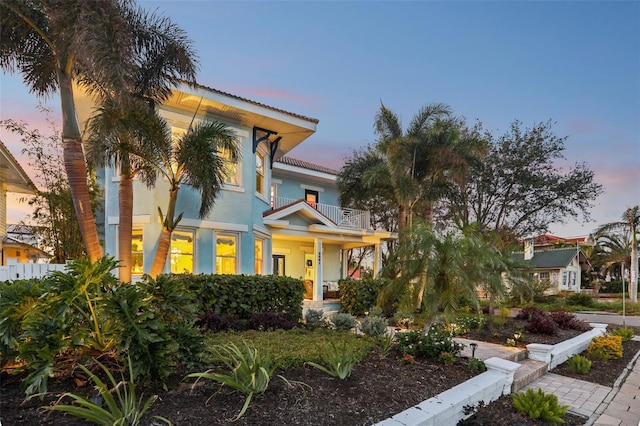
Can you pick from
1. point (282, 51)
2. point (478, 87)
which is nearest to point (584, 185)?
point (478, 87)

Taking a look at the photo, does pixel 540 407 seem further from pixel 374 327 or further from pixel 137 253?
pixel 137 253

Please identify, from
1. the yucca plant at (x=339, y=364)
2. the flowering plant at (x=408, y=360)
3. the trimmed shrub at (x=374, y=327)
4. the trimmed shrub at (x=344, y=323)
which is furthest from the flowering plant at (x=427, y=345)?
the trimmed shrub at (x=344, y=323)

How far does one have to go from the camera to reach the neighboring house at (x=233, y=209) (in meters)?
10.9

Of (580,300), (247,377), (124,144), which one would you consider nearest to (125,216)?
(124,144)

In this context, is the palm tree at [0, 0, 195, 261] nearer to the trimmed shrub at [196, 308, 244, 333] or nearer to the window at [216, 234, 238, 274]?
the trimmed shrub at [196, 308, 244, 333]

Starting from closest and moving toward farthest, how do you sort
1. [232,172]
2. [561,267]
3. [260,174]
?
[232,172], [260,174], [561,267]

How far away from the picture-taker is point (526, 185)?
19812 millimetres

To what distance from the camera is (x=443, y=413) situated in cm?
389

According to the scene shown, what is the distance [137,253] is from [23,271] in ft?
12.8

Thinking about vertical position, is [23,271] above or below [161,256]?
below

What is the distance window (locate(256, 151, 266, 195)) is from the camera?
13.6 metres

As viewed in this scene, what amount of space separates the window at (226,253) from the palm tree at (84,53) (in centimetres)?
422

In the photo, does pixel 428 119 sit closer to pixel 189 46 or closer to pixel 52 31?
pixel 189 46

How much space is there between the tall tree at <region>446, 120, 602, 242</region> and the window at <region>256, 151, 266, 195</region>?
10.8 metres
